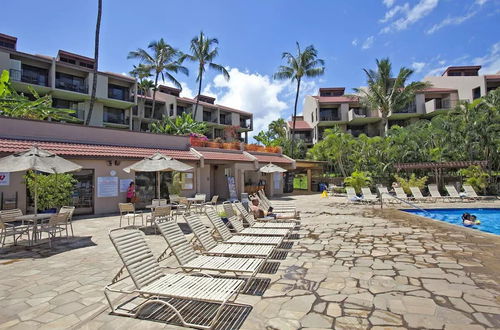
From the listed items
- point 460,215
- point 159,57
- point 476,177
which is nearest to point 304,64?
point 159,57

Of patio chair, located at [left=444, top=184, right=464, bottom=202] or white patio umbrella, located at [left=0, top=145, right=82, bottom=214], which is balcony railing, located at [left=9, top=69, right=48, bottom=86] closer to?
white patio umbrella, located at [left=0, top=145, right=82, bottom=214]

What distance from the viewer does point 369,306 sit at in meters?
3.84

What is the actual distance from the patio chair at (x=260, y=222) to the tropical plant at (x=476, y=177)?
58.6 feet

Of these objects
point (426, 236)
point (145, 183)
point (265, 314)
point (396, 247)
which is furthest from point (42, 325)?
point (145, 183)

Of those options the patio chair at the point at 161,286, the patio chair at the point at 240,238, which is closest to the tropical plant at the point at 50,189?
the patio chair at the point at 240,238

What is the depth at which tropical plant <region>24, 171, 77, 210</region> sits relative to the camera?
11544mm

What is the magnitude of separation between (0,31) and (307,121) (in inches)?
1679

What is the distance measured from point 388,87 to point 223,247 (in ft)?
111

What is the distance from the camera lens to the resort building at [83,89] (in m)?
27.8

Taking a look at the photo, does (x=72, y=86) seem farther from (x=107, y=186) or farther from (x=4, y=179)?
(x=4, y=179)

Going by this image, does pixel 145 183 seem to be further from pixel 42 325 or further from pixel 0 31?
pixel 0 31

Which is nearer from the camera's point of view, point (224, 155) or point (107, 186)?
point (107, 186)

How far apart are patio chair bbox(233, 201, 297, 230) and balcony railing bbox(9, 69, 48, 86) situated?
29378 mm

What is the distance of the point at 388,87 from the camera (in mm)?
32906
